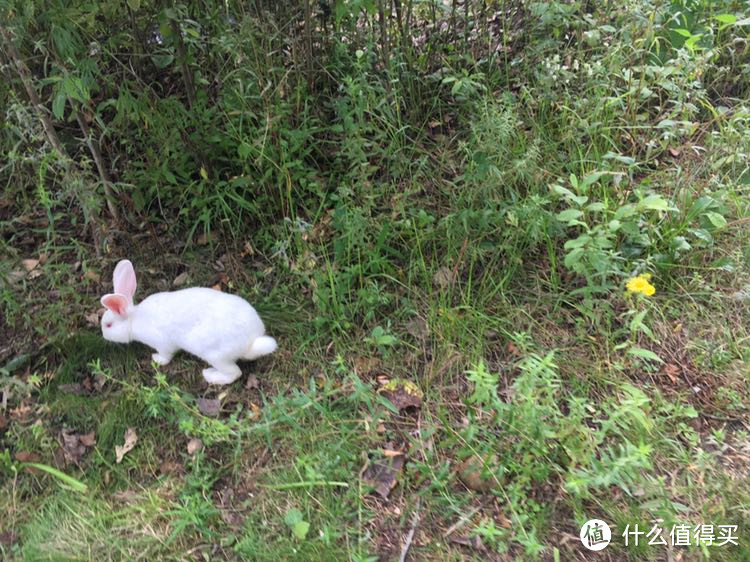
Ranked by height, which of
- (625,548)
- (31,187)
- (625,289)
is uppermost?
(31,187)

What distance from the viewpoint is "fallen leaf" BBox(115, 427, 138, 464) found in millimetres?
2246

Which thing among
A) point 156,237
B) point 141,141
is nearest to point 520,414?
Result: point 156,237

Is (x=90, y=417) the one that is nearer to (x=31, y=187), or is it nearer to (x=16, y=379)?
(x=16, y=379)

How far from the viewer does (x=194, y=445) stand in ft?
7.34

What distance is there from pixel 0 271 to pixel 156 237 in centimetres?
70

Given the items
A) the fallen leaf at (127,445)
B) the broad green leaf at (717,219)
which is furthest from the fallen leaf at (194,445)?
the broad green leaf at (717,219)

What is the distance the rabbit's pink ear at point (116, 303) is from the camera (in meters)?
2.35

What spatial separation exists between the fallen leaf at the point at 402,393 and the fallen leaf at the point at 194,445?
738mm

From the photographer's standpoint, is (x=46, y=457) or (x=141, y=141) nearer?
(x=46, y=457)

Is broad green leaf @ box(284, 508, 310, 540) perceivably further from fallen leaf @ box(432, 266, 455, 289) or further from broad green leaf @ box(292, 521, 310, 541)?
fallen leaf @ box(432, 266, 455, 289)

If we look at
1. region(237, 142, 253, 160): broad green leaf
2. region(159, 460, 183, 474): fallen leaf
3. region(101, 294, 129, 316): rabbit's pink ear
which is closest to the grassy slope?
region(159, 460, 183, 474): fallen leaf

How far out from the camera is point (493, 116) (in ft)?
8.78

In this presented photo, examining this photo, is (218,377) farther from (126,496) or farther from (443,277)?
(443,277)

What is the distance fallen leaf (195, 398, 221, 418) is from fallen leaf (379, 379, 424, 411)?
2.23 feet
